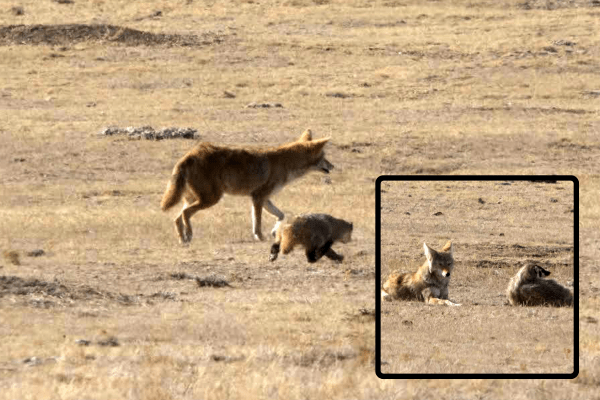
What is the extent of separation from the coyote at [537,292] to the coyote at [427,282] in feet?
3.26

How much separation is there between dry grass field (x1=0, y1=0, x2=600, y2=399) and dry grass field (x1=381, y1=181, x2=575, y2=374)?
65 millimetres

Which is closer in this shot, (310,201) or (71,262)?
(71,262)

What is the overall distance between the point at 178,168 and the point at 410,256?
10.2ft

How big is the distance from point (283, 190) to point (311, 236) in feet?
22.0

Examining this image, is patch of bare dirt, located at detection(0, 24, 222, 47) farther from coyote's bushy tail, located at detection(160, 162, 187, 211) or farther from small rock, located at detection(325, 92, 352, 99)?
coyote's bushy tail, located at detection(160, 162, 187, 211)

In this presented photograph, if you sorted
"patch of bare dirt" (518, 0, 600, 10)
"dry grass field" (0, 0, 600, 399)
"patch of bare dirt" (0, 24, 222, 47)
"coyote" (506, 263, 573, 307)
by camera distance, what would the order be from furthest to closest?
"patch of bare dirt" (518, 0, 600, 10) < "patch of bare dirt" (0, 24, 222, 47) < "coyote" (506, 263, 573, 307) < "dry grass field" (0, 0, 600, 399)

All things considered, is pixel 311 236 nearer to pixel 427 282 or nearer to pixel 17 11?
pixel 427 282

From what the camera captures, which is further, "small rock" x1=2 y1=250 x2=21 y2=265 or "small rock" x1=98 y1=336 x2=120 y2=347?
"small rock" x1=2 y1=250 x2=21 y2=265

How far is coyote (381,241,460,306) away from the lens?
35.8ft

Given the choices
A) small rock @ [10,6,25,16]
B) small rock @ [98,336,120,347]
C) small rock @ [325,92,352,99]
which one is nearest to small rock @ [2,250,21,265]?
small rock @ [98,336,120,347]

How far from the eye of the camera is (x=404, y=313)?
38.7 feet

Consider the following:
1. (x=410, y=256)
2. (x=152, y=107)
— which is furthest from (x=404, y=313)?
(x=152, y=107)

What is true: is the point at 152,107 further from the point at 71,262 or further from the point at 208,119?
the point at 71,262

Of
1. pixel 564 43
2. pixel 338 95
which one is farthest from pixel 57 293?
pixel 564 43
